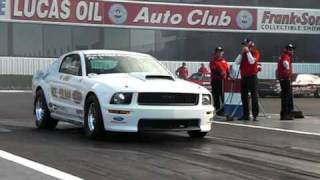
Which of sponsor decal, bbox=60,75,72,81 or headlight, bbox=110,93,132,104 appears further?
sponsor decal, bbox=60,75,72,81

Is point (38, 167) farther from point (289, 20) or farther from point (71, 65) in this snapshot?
point (289, 20)

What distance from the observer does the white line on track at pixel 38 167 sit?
25.1 feet

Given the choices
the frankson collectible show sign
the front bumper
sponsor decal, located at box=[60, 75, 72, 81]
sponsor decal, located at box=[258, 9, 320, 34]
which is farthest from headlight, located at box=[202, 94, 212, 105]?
sponsor decal, located at box=[258, 9, 320, 34]

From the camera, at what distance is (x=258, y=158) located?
→ 932cm

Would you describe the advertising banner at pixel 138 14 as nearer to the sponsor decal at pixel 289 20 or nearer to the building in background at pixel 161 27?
the building in background at pixel 161 27

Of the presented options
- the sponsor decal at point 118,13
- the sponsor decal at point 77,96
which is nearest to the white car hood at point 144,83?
the sponsor decal at point 77,96

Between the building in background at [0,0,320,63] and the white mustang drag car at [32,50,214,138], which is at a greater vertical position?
the building in background at [0,0,320,63]

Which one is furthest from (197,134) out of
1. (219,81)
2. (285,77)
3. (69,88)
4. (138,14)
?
(138,14)

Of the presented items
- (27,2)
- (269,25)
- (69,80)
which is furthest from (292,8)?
(69,80)

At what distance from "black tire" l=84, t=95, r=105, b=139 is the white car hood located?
13.9 inches

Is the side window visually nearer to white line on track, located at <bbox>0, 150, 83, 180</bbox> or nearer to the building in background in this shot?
white line on track, located at <bbox>0, 150, 83, 180</bbox>

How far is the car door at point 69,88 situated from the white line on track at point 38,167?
2.28m

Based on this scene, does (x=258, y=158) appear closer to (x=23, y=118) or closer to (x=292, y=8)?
(x=23, y=118)

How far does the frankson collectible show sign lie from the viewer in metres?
36.4
